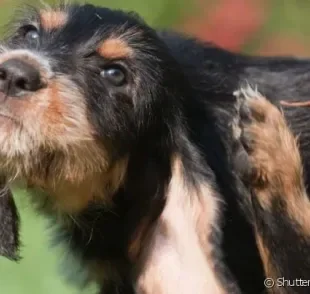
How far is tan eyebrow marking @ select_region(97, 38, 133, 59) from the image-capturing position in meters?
2.47

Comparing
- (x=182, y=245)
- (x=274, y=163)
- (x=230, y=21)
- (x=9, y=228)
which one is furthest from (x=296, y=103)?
(x=230, y=21)

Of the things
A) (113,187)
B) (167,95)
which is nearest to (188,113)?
(167,95)

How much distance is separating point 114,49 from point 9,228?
56 centimetres

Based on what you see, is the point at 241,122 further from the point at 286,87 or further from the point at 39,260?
the point at 39,260

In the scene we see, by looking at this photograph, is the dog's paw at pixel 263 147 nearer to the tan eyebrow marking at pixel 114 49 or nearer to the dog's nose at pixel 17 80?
the tan eyebrow marking at pixel 114 49

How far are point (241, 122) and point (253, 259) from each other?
35 centimetres

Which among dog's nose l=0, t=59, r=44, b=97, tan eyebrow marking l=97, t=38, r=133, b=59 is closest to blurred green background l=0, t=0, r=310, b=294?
tan eyebrow marking l=97, t=38, r=133, b=59

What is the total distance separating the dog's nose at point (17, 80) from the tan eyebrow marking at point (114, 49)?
247 millimetres

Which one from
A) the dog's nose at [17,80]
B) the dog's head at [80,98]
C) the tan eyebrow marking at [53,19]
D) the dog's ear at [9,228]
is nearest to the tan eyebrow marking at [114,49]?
the dog's head at [80,98]

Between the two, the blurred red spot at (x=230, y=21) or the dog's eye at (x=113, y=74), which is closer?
the dog's eye at (x=113, y=74)

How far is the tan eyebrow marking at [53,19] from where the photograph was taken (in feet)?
8.32

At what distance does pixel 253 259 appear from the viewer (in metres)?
2.60

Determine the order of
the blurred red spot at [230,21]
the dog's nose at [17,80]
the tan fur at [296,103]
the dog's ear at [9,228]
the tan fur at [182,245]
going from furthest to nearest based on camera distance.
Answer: the blurred red spot at [230,21], the tan fur at [296,103], the dog's ear at [9,228], the tan fur at [182,245], the dog's nose at [17,80]

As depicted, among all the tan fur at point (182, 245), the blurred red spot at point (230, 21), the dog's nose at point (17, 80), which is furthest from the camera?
the blurred red spot at point (230, 21)
